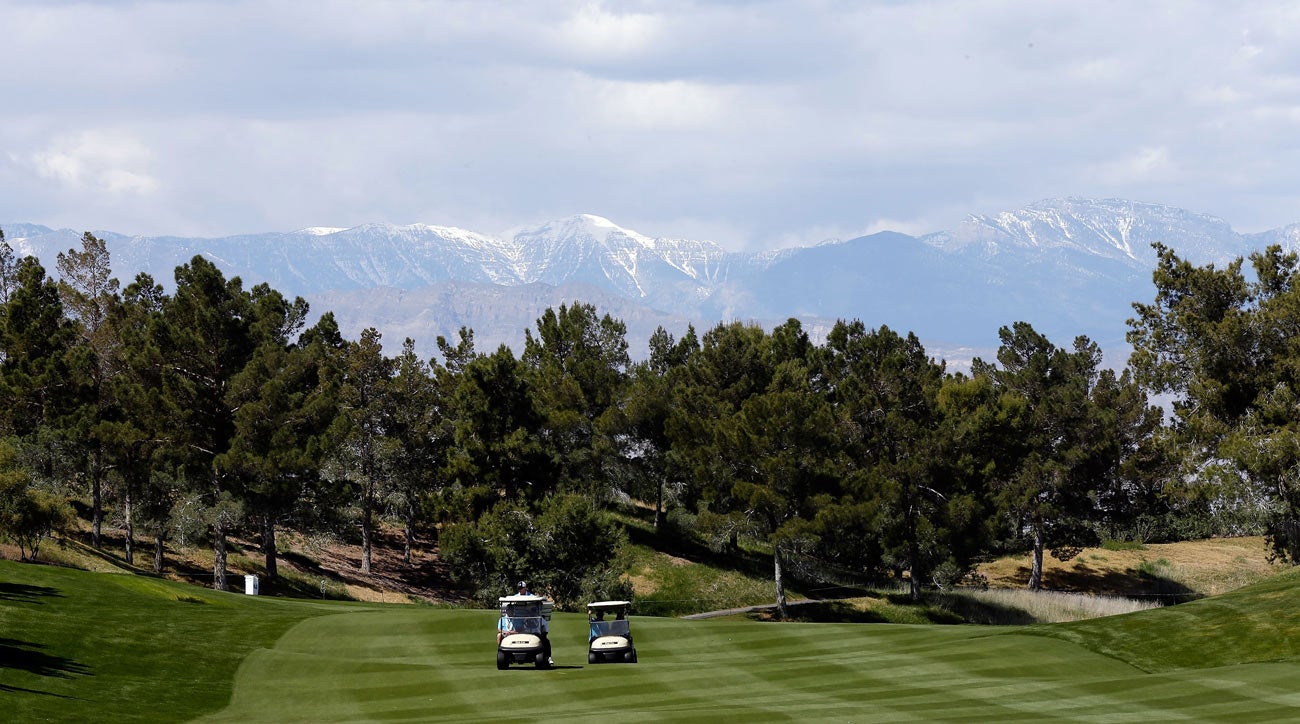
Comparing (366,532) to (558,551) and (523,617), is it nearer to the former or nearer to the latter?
(558,551)

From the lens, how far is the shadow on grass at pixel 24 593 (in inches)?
1625

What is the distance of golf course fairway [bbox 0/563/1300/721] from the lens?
30.8 metres

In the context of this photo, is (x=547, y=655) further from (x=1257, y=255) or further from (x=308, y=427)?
(x=1257, y=255)

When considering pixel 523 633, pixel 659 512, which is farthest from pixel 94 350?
pixel 523 633

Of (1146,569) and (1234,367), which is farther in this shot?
A: (1146,569)

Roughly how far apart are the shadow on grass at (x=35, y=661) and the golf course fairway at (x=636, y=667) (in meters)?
0.11

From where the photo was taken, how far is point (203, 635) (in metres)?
41.2

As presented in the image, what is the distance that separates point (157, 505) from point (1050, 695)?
52.3 metres

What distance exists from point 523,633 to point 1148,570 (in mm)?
73472

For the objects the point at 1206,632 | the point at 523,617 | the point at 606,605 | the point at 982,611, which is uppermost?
the point at 606,605

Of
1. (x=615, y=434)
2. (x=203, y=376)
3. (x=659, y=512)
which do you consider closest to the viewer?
(x=203, y=376)

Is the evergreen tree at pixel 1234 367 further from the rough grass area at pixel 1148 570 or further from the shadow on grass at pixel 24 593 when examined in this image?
the shadow on grass at pixel 24 593

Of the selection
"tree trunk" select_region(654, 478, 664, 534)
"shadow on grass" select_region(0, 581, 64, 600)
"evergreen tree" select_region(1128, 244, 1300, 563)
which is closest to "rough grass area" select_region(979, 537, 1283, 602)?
"tree trunk" select_region(654, 478, 664, 534)

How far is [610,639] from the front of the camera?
38.9 metres
